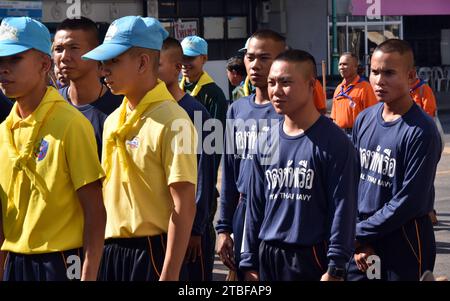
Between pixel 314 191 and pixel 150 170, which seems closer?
pixel 150 170

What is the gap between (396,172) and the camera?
6.16 m

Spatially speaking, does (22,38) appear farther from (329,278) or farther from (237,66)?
(237,66)

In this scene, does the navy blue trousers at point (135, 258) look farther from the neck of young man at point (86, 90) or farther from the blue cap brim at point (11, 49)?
the neck of young man at point (86, 90)

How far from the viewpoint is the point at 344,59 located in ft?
45.1

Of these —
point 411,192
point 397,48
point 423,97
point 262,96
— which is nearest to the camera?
point 411,192

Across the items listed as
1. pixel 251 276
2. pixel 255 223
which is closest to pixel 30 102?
pixel 255 223

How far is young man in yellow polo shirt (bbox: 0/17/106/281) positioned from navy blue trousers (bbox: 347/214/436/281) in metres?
1.93

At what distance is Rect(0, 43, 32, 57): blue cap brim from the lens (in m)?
5.07

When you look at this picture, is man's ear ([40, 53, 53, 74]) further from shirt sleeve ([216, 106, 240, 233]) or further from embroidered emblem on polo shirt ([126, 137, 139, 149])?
shirt sleeve ([216, 106, 240, 233])

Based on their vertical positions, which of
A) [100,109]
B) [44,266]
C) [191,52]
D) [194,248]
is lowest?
[194,248]

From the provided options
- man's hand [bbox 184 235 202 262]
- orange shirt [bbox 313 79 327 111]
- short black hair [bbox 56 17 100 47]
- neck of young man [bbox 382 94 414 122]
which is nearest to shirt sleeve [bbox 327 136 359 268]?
neck of young man [bbox 382 94 414 122]

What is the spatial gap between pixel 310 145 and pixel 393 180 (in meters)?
0.85

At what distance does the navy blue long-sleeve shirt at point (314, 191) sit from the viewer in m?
5.38

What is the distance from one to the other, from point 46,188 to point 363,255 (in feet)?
6.79
